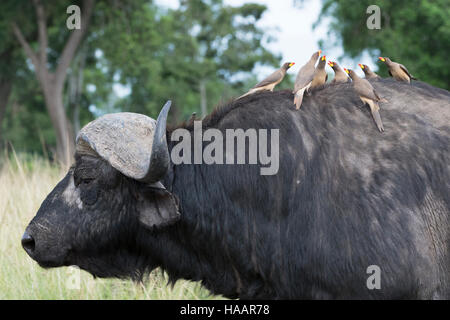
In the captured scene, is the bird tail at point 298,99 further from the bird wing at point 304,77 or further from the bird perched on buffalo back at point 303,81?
the bird wing at point 304,77

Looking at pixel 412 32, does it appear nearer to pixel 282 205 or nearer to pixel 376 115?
pixel 376 115

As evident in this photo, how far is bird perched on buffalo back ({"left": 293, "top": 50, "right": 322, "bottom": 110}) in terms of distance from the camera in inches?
158

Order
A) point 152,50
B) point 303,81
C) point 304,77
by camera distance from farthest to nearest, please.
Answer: point 152,50 < point 304,77 < point 303,81

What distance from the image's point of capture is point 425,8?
20.8 metres

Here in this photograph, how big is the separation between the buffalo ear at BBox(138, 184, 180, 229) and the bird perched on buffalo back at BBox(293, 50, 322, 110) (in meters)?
1.09

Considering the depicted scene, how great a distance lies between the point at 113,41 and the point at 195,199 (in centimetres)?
2443

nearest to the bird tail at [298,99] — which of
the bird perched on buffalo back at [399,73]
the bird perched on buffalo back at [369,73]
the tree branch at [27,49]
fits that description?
the bird perched on buffalo back at [369,73]

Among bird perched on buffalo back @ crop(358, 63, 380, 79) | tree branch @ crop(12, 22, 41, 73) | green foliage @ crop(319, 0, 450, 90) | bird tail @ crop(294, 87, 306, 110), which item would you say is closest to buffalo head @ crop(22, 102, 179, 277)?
bird tail @ crop(294, 87, 306, 110)

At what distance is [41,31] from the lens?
23.9 m

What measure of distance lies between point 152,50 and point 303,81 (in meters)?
30.3

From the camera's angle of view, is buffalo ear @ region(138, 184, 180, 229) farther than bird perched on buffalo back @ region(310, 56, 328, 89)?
No

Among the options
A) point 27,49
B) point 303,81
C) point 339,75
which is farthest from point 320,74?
point 27,49

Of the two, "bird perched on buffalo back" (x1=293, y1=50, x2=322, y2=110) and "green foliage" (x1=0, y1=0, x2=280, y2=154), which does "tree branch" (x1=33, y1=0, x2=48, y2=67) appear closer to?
"green foliage" (x1=0, y1=0, x2=280, y2=154)
